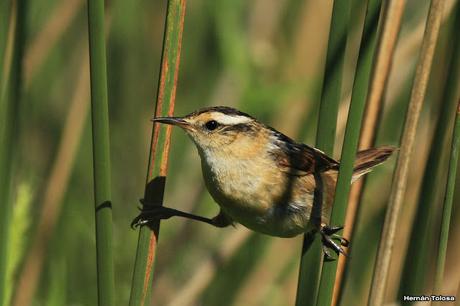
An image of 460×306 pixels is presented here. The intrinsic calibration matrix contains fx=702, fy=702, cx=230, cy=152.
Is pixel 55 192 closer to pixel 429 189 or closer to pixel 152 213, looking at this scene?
pixel 152 213

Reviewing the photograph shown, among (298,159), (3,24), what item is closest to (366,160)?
(298,159)

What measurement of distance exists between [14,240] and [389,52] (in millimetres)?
1472

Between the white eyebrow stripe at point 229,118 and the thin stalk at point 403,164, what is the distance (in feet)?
2.62

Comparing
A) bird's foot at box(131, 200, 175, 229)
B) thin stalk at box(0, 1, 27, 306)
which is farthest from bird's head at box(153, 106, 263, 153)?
thin stalk at box(0, 1, 27, 306)

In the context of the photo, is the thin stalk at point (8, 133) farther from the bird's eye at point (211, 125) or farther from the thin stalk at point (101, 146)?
the bird's eye at point (211, 125)

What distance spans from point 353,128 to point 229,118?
3.48ft

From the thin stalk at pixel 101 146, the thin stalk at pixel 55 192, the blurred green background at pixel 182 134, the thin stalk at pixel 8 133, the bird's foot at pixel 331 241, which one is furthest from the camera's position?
the blurred green background at pixel 182 134

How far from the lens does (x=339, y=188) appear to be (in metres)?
1.89

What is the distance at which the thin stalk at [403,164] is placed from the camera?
2.16 meters

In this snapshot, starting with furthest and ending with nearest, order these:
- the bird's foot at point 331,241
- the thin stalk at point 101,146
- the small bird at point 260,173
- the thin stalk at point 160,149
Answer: the small bird at point 260,173 → the bird's foot at point 331,241 → the thin stalk at point 160,149 → the thin stalk at point 101,146

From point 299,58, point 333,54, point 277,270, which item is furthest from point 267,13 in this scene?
point 333,54

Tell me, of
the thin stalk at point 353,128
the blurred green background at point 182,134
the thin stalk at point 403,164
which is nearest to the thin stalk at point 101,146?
the thin stalk at point 353,128

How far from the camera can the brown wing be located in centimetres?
292

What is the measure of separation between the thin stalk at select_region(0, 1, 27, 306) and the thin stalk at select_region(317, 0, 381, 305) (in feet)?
3.24
